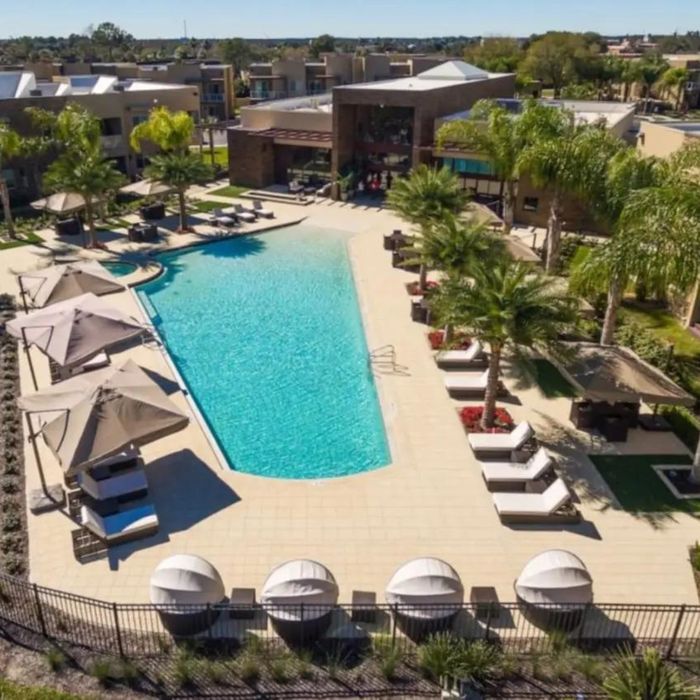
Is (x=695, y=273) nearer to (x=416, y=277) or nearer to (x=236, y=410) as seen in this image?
(x=236, y=410)

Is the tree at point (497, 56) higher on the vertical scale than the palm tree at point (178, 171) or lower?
higher

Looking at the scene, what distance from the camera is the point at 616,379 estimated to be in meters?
17.3

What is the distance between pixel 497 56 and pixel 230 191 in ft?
273

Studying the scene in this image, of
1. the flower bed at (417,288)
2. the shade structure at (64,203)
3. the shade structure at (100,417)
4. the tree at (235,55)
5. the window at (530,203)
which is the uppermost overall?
the tree at (235,55)

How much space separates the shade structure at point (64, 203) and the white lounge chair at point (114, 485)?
71.2ft

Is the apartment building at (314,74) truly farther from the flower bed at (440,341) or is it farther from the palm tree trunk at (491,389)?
the palm tree trunk at (491,389)

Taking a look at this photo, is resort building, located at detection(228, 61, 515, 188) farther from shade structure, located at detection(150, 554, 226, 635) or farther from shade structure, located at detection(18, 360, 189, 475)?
shade structure, located at detection(150, 554, 226, 635)

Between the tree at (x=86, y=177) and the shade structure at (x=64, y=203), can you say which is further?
the shade structure at (x=64, y=203)

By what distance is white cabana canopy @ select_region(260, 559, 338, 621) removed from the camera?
11.3 metres

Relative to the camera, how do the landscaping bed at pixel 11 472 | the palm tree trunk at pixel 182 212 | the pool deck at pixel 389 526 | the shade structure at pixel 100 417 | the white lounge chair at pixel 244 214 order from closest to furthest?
the pool deck at pixel 389 526, the landscaping bed at pixel 11 472, the shade structure at pixel 100 417, the palm tree trunk at pixel 182 212, the white lounge chair at pixel 244 214

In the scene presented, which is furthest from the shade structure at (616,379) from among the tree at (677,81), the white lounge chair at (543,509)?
the tree at (677,81)

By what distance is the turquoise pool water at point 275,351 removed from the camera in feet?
59.4

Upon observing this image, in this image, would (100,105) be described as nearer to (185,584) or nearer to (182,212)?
(182,212)

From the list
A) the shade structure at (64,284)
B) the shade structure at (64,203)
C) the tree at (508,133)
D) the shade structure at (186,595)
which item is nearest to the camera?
the shade structure at (186,595)
